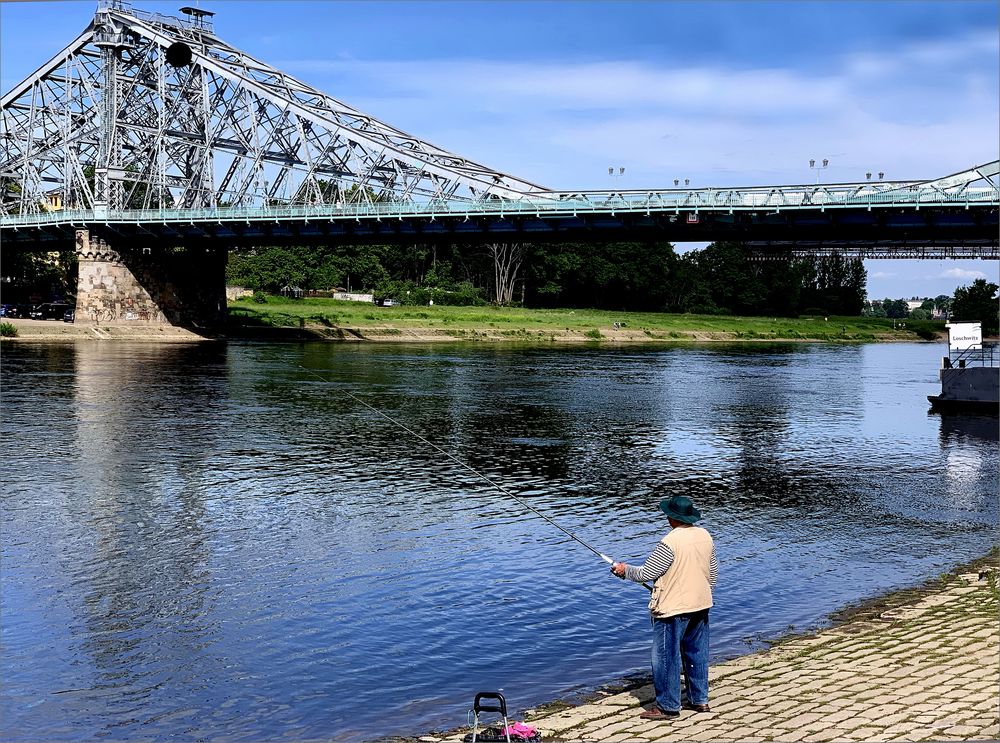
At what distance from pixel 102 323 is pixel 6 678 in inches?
3171

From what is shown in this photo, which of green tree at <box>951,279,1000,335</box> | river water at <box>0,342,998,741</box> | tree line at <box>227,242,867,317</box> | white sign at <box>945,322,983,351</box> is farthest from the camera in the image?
green tree at <box>951,279,1000,335</box>

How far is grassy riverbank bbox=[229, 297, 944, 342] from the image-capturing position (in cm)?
9869

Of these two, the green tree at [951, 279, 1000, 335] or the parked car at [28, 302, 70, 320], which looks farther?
the green tree at [951, 279, 1000, 335]

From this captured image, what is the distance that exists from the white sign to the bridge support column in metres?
61.1

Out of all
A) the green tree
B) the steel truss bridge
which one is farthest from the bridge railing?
the green tree

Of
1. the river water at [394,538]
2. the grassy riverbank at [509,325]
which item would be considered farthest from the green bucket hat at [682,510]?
the grassy riverbank at [509,325]

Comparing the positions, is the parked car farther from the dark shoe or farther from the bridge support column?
the dark shoe

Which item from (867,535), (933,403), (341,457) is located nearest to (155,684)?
(867,535)

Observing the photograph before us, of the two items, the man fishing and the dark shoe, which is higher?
the man fishing

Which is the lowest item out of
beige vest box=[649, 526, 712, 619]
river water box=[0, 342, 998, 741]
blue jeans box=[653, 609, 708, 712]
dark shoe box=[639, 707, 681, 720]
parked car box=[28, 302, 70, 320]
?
river water box=[0, 342, 998, 741]

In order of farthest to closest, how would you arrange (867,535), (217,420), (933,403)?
(933,403) → (217,420) → (867,535)

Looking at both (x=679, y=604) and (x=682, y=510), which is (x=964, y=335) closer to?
(x=682, y=510)

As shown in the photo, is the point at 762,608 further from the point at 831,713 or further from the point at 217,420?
the point at 217,420

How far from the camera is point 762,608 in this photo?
1538cm
